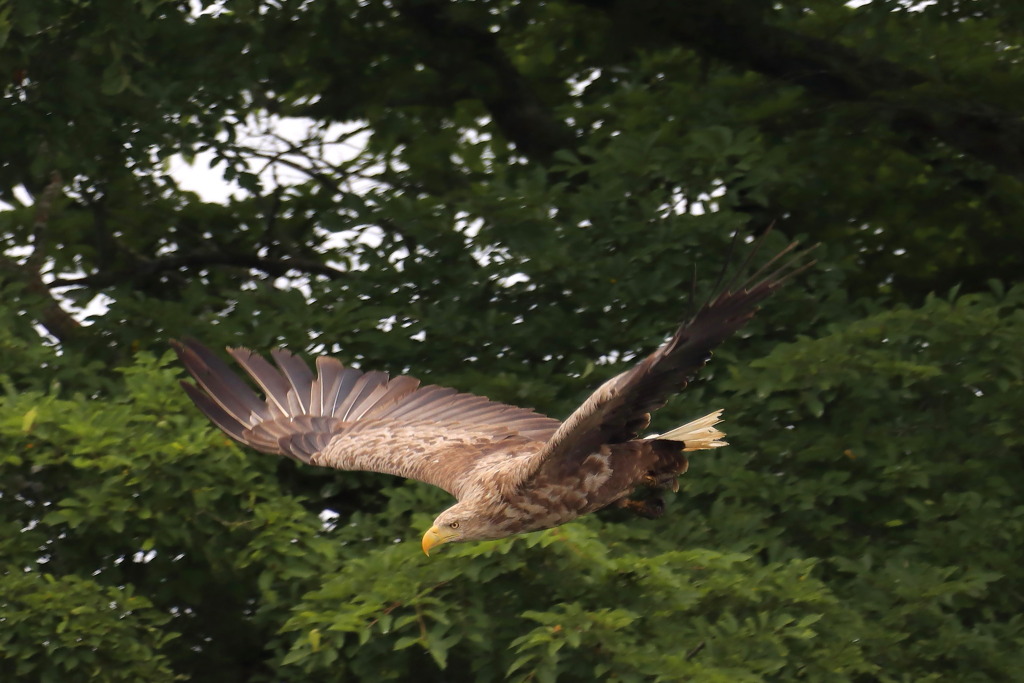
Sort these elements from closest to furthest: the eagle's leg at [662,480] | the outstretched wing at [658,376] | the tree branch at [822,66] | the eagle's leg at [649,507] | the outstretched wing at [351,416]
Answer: the outstretched wing at [658,376] → the eagle's leg at [662,480] → the eagle's leg at [649,507] → the outstretched wing at [351,416] → the tree branch at [822,66]

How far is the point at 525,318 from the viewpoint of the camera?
8.49 metres

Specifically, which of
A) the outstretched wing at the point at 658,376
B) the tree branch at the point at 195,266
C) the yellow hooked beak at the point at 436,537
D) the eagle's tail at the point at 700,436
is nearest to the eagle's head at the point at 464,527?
the yellow hooked beak at the point at 436,537

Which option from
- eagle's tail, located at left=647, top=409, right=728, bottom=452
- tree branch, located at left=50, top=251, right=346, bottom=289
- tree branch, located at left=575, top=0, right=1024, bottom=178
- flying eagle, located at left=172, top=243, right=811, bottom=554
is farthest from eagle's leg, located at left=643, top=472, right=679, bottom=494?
tree branch, located at left=50, top=251, right=346, bottom=289

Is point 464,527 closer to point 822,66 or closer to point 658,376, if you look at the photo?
point 658,376

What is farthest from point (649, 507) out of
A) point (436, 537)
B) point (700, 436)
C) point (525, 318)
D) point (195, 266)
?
point (195, 266)

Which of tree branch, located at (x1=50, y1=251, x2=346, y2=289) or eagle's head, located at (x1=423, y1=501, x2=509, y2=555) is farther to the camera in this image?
tree branch, located at (x1=50, y1=251, x2=346, y2=289)

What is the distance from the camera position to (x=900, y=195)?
31.4 feet

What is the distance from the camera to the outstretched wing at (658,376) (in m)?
4.48

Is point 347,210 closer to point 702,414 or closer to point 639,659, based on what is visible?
point 702,414

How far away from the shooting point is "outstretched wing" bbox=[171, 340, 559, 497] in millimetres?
6484

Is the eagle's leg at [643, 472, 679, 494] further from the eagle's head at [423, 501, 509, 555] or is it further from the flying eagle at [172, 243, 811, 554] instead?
the eagle's head at [423, 501, 509, 555]

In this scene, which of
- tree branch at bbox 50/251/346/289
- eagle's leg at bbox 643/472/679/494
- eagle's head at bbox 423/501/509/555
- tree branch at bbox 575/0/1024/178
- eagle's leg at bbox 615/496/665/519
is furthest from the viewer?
tree branch at bbox 50/251/346/289

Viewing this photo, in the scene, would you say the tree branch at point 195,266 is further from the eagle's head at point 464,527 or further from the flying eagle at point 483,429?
the eagle's head at point 464,527

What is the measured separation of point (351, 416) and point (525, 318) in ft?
5.07
